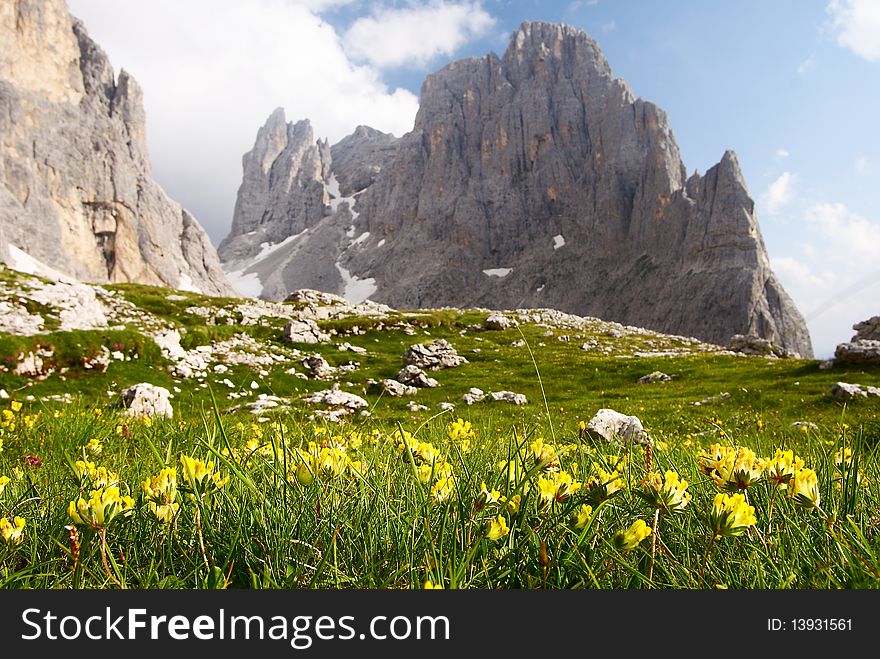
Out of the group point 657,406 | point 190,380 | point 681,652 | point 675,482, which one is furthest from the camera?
point 190,380

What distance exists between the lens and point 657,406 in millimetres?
26266

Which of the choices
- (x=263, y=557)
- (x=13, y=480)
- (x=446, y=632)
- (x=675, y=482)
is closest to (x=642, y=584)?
(x=675, y=482)

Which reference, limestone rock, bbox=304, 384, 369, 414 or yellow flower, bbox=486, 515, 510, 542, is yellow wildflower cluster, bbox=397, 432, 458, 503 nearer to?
yellow flower, bbox=486, 515, 510, 542

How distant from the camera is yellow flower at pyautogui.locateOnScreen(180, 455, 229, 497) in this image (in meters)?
1.98

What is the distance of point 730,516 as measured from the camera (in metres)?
1.64

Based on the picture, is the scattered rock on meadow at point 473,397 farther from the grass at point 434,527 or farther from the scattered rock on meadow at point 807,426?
the grass at point 434,527

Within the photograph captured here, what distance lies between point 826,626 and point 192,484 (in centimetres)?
224

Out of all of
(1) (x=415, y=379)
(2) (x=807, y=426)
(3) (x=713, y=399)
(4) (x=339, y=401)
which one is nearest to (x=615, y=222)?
(1) (x=415, y=379)

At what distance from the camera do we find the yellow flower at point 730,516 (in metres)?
1.61

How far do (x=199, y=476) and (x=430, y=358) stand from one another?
138 ft

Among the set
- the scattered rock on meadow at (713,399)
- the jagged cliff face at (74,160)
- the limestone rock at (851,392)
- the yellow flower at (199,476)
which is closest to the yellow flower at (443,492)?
the yellow flower at (199,476)

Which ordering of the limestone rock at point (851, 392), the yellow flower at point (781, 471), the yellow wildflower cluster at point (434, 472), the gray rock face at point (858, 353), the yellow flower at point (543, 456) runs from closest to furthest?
the yellow flower at point (781, 471) → the yellow wildflower cluster at point (434, 472) → the yellow flower at point (543, 456) → the limestone rock at point (851, 392) → the gray rock face at point (858, 353)

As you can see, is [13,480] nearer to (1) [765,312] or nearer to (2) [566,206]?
(1) [765,312]

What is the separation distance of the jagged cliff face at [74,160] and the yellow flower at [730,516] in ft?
417
